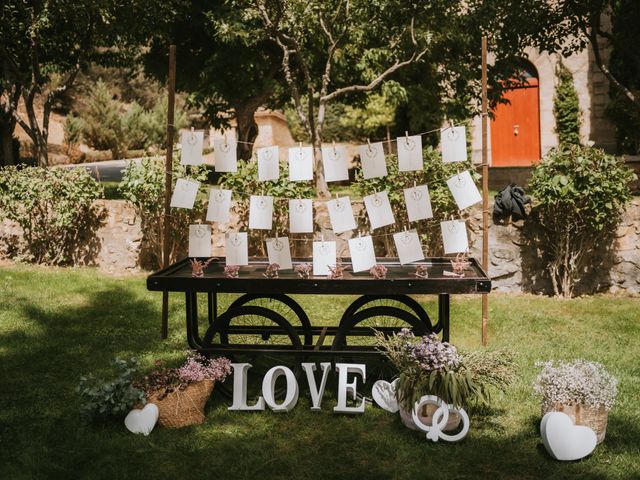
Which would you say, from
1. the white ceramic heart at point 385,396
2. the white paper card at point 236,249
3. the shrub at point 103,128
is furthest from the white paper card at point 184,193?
the shrub at point 103,128

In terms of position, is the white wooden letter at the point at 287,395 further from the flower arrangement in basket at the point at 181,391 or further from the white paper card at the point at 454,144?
the white paper card at the point at 454,144

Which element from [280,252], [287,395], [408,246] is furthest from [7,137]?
[287,395]

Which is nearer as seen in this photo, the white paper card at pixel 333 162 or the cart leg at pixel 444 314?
the cart leg at pixel 444 314

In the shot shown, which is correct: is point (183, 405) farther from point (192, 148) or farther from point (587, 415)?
point (587, 415)

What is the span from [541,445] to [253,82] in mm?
11998

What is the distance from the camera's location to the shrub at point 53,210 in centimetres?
1063

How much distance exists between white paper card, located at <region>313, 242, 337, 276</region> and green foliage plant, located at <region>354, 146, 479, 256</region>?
3721 mm

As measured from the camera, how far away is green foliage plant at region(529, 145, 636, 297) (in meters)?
9.05

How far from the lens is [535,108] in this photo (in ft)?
64.7

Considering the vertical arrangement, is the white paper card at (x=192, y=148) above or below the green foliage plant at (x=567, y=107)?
below

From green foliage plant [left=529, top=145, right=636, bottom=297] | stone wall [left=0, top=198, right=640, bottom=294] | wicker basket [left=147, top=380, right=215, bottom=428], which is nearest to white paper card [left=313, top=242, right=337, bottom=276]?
wicker basket [left=147, top=380, right=215, bottom=428]

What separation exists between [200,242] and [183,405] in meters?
1.64

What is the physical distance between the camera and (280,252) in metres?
5.98

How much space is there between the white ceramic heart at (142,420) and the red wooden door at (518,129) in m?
16.2
